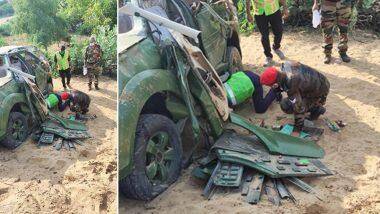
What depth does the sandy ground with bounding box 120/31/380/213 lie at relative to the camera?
8.42ft

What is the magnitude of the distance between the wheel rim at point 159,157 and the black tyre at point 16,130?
4.81 ft

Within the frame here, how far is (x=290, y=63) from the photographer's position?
3.58 metres

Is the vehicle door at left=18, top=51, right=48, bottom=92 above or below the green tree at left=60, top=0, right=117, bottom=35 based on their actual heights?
below

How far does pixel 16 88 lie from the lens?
364 centimetres

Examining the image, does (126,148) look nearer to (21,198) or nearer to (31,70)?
(21,198)

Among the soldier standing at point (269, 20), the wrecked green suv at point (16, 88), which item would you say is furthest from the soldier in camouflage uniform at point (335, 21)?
the wrecked green suv at point (16, 88)

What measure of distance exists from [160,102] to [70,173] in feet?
3.47

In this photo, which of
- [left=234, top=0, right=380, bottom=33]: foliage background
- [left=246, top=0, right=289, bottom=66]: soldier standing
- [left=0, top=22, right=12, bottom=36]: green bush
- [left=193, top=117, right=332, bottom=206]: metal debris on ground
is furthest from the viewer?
[left=234, top=0, right=380, bottom=33]: foliage background

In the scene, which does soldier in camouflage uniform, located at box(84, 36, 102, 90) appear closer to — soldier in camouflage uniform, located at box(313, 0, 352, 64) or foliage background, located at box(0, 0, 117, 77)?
foliage background, located at box(0, 0, 117, 77)

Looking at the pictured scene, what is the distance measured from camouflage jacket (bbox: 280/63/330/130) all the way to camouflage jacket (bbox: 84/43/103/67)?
138 centimetres

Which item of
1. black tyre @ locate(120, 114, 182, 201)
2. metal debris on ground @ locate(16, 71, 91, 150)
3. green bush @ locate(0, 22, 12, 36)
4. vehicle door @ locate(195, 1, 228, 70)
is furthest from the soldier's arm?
green bush @ locate(0, 22, 12, 36)

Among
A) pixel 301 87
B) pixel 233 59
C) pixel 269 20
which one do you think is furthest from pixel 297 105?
pixel 269 20

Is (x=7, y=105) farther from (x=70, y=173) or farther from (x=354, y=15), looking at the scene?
(x=354, y=15)

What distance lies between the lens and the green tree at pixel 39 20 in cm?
333
